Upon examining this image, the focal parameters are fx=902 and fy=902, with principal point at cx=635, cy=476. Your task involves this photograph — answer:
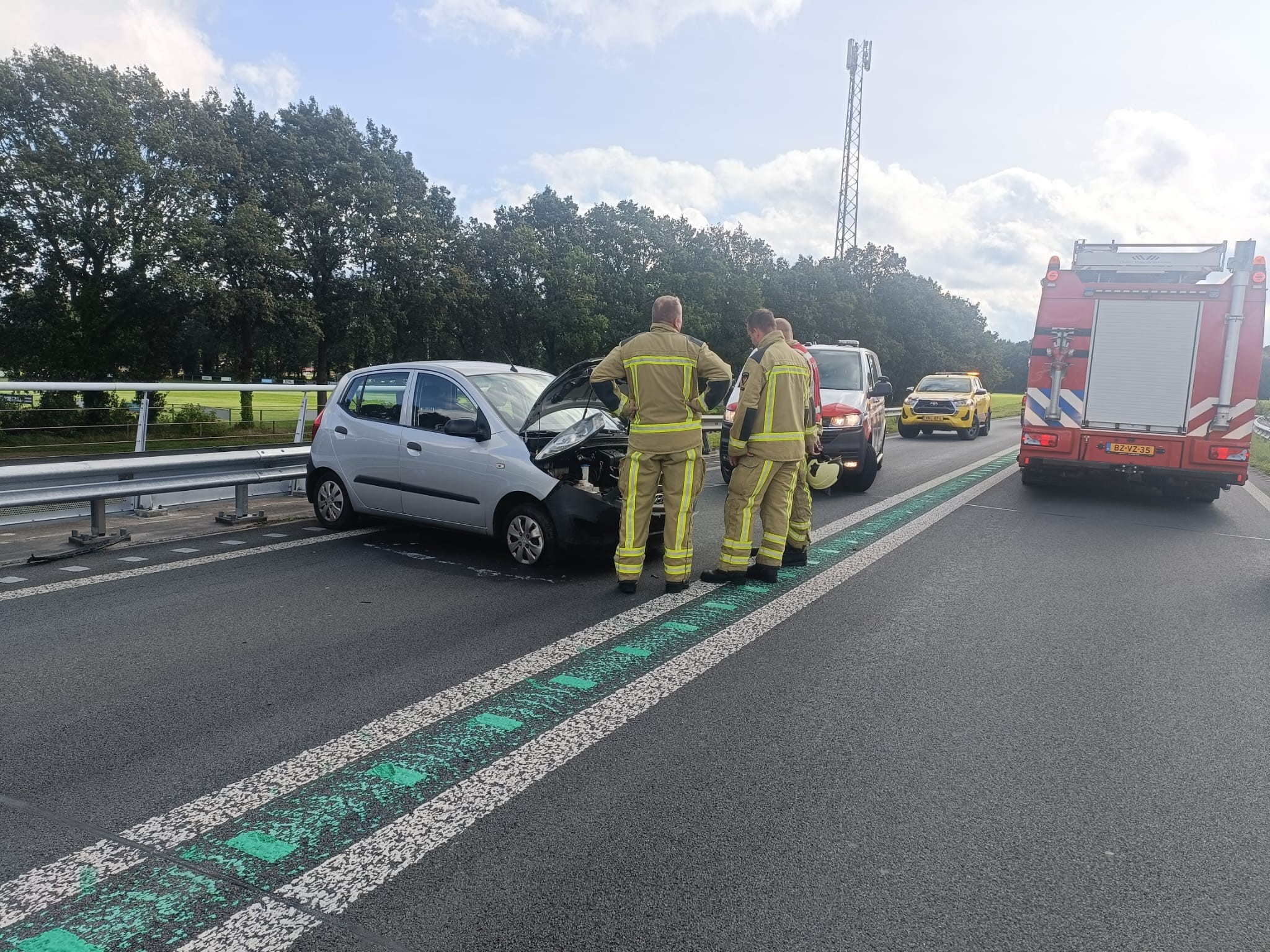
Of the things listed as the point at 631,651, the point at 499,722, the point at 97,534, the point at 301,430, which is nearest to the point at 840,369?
the point at 301,430

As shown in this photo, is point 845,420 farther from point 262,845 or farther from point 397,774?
point 262,845

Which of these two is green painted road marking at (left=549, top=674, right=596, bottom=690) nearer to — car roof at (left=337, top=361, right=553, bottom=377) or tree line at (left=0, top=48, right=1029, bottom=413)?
car roof at (left=337, top=361, right=553, bottom=377)

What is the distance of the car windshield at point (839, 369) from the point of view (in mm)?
13312

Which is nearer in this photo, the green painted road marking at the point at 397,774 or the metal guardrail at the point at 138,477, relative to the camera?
the green painted road marking at the point at 397,774

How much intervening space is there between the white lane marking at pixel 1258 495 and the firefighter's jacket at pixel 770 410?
9201 mm

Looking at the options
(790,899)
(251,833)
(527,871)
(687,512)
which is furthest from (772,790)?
(687,512)

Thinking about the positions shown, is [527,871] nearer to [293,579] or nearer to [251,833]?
[251,833]

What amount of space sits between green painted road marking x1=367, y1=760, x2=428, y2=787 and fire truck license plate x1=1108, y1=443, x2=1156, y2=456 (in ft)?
35.7

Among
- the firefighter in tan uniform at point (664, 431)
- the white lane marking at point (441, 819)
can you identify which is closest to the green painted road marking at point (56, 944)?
the white lane marking at point (441, 819)

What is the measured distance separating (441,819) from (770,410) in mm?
4286

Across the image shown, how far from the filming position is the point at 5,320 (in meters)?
34.0

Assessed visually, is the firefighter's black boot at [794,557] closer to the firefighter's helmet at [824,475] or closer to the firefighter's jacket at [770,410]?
the firefighter's helmet at [824,475]

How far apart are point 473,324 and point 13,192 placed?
22509 millimetres

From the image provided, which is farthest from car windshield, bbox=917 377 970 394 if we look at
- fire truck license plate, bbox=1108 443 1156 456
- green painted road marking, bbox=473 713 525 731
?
green painted road marking, bbox=473 713 525 731
